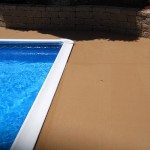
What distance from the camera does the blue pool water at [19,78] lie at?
4.91 meters

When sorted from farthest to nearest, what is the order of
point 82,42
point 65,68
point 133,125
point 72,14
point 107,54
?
point 72,14
point 82,42
point 107,54
point 65,68
point 133,125

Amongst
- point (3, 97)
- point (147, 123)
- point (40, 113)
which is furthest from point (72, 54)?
point (147, 123)

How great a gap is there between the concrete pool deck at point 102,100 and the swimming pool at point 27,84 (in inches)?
6.6

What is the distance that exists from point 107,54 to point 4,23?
3.64m

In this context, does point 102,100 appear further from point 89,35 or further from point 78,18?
point 78,18

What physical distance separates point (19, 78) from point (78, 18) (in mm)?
Result: 2764

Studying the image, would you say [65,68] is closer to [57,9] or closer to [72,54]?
[72,54]

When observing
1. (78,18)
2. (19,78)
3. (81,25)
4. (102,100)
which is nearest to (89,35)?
(81,25)

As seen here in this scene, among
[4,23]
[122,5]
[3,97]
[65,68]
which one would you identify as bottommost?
[3,97]

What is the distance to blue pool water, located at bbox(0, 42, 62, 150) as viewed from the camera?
16.1ft

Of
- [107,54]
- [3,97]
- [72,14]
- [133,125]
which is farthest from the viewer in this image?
[72,14]

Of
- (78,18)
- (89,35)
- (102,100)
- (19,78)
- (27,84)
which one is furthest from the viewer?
(78,18)

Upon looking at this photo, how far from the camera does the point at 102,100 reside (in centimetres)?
497

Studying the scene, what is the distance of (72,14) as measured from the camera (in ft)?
26.8
